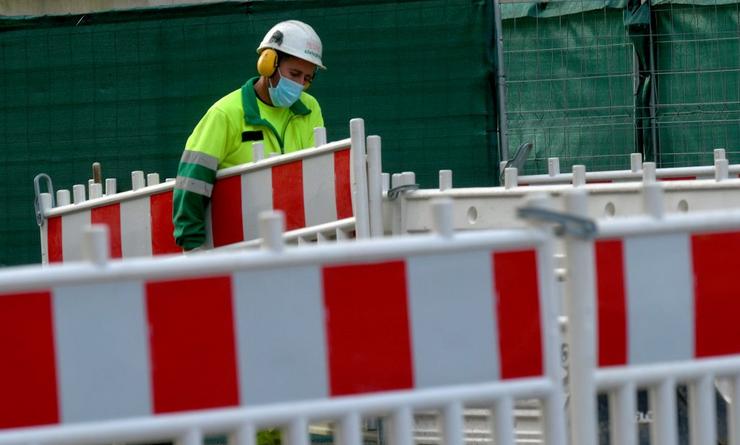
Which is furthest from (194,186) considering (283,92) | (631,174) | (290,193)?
(631,174)

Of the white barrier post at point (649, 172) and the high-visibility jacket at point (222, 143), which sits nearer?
the white barrier post at point (649, 172)

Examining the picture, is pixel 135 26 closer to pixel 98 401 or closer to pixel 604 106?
pixel 604 106

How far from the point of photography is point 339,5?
11.2m

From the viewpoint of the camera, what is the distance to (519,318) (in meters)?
3.76

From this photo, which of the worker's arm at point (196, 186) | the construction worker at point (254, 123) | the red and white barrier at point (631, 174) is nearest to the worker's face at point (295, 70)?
the construction worker at point (254, 123)

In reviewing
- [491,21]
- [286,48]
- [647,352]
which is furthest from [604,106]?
[647,352]

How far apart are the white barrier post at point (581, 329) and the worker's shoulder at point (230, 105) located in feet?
12.9

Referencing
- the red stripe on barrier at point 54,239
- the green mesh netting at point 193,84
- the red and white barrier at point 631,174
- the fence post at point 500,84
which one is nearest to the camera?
the red and white barrier at point 631,174

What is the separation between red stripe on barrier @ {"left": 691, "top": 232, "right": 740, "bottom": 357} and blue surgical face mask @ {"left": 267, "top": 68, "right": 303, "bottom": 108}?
161 inches

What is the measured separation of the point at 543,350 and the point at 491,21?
23.8 ft

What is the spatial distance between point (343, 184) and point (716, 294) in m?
3.33

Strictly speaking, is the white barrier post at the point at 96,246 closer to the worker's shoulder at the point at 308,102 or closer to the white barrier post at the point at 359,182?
the white barrier post at the point at 359,182

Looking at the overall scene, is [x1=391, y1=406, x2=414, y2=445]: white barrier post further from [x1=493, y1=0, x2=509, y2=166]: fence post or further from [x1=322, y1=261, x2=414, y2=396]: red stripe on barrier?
[x1=493, y1=0, x2=509, y2=166]: fence post

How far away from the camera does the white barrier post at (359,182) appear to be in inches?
273
